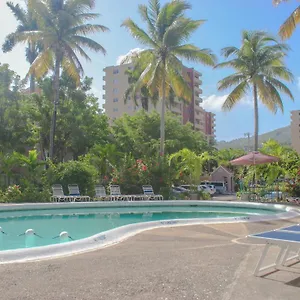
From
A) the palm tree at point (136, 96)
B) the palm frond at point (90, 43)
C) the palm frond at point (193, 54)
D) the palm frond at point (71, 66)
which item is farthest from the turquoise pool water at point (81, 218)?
the palm tree at point (136, 96)

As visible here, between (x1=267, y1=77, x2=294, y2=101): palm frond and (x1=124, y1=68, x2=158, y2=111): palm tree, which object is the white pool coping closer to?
(x1=267, y1=77, x2=294, y2=101): palm frond

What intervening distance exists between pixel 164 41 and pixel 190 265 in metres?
21.7

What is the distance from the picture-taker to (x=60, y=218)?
1616 cm

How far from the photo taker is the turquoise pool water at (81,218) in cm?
1114

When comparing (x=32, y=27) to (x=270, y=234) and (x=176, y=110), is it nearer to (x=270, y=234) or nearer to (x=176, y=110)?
(x=270, y=234)

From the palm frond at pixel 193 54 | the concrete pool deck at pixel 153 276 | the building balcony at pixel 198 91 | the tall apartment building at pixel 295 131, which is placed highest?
the building balcony at pixel 198 91

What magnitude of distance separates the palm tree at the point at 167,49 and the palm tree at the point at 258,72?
10.1ft

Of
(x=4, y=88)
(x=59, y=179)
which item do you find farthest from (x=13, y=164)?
(x=4, y=88)

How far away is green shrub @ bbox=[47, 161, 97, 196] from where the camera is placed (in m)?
21.6

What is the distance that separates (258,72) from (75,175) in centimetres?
1567

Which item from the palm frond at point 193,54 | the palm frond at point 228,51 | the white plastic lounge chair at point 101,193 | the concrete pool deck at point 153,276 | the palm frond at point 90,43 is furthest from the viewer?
the palm frond at point 228,51

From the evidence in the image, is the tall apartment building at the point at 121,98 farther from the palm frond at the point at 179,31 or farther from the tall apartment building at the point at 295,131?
the palm frond at the point at 179,31

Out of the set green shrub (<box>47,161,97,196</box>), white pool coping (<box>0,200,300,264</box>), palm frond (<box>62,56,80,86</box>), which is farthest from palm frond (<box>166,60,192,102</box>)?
white pool coping (<box>0,200,300,264</box>)

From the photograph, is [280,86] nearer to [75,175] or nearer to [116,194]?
[116,194]
